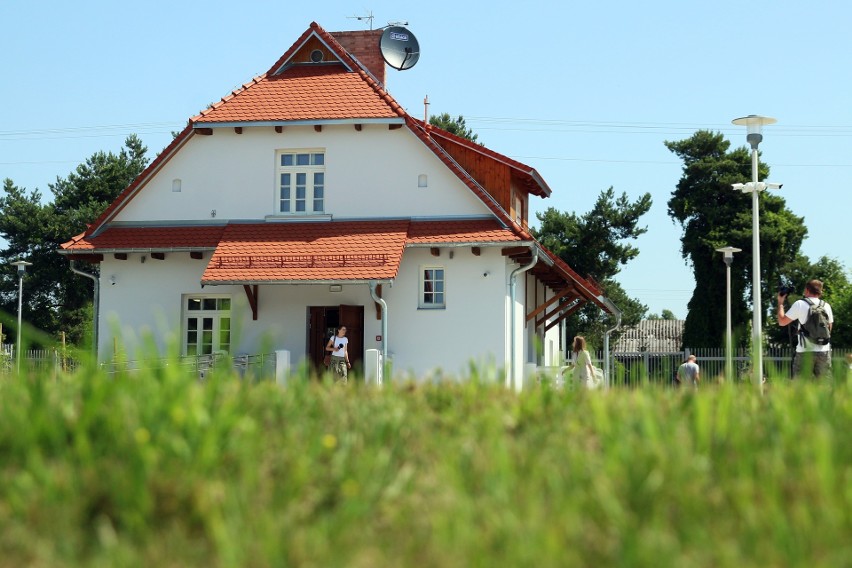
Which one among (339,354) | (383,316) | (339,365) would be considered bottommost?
(339,365)

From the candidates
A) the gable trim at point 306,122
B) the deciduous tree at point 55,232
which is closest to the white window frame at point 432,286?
the gable trim at point 306,122

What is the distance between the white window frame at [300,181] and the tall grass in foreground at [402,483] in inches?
922

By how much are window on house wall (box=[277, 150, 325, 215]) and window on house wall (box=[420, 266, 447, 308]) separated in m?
3.10

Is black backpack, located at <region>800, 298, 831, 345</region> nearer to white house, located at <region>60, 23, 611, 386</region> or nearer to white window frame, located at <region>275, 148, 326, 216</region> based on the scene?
white house, located at <region>60, 23, 611, 386</region>

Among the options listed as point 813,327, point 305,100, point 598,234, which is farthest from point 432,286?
point 598,234

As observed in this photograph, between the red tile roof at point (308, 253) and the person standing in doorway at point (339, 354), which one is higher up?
the red tile roof at point (308, 253)

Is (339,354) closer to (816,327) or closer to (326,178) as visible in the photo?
(326,178)

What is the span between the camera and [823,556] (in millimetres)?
4027

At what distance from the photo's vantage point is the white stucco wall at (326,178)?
28.5 m

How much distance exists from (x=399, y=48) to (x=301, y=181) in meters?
5.40

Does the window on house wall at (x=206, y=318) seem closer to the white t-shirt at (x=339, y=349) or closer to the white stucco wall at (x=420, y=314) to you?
the white stucco wall at (x=420, y=314)

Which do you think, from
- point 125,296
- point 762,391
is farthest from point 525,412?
point 125,296

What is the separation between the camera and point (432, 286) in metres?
28.2

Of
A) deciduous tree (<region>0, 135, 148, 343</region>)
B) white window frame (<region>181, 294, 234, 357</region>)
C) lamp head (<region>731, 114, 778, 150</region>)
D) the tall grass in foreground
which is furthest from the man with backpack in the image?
deciduous tree (<region>0, 135, 148, 343</region>)
